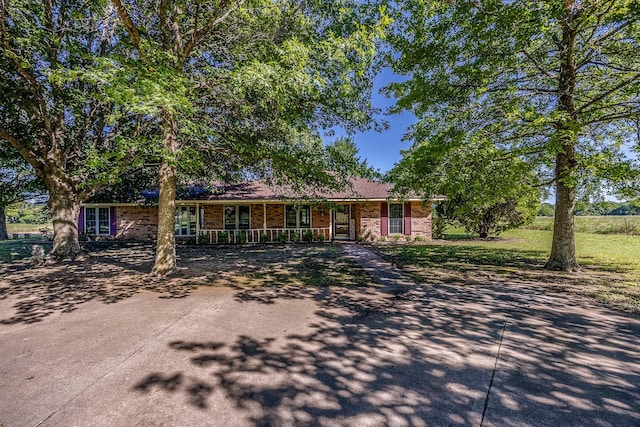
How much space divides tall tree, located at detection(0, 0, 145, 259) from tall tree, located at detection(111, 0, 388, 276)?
5.01 ft

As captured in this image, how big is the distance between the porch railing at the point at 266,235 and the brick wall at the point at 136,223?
12.1ft

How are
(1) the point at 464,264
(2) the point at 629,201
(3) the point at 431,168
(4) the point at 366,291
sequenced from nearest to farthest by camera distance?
(4) the point at 366,291, (2) the point at 629,201, (3) the point at 431,168, (1) the point at 464,264

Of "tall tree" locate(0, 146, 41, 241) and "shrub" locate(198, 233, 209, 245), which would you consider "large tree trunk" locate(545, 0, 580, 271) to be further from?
"tall tree" locate(0, 146, 41, 241)

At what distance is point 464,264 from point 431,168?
3.51 meters

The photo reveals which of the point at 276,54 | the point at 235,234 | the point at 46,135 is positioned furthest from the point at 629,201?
the point at 46,135

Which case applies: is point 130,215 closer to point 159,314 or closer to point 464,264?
point 159,314

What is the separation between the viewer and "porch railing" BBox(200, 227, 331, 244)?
1666 cm

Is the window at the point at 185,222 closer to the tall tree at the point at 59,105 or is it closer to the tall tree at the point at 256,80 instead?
the tall tree at the point at 59,105

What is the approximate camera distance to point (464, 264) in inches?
389

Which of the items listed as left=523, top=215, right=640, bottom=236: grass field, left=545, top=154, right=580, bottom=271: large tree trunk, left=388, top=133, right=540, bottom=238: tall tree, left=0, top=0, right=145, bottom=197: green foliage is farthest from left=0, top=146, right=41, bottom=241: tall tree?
left=523, top=215, right=640, bottom=236: grass field

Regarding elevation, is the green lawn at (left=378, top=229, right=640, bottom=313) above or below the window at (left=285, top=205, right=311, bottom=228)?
below

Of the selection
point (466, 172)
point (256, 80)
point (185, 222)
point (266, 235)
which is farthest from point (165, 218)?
point (185, 222)

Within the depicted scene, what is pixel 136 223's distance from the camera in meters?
18.0

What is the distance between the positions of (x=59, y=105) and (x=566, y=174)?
14.7 meters
